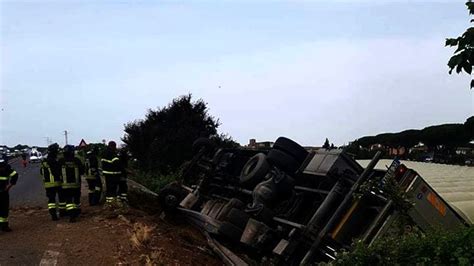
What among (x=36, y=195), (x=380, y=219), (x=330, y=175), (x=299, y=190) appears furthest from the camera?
(x=36, y=195)

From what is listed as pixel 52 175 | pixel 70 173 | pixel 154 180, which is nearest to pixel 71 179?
pixel 70 173

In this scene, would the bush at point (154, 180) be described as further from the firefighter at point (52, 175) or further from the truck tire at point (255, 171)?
the truck tire at point (255, 171)

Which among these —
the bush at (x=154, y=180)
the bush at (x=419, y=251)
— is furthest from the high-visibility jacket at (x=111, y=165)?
the bush at (x=419, y=251)

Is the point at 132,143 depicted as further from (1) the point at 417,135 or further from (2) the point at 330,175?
(1) the point at 417,135

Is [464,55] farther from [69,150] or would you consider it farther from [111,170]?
[111,170]

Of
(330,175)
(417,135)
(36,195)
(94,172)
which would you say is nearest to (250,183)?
(330,175)

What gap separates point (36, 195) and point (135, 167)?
7625 mm

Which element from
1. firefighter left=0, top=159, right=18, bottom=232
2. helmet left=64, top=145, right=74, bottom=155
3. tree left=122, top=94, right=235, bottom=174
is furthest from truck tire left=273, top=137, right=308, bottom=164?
tree left=122, top=94, right=235, bottom=174

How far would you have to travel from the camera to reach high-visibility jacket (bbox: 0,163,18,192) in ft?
35.2

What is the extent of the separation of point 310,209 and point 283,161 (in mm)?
1304

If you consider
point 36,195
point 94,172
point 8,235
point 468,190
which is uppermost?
point 468,190

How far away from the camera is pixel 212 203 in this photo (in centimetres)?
1137

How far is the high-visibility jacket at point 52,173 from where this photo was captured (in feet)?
38.3

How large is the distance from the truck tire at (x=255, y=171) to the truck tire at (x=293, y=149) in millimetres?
Answer: 430
